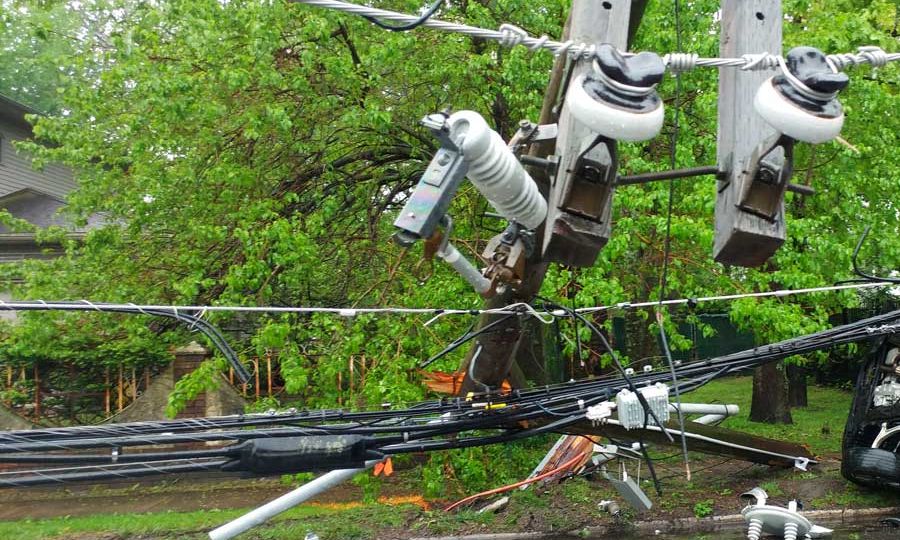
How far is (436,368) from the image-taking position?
6.92 meters

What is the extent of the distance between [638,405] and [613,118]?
2517 mm

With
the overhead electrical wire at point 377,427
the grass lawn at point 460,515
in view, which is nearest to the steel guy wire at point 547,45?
the overhead electrical wire at point 377,427

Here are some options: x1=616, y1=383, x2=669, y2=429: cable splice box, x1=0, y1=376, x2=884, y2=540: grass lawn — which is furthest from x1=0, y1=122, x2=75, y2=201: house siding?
x1=616, y1=383, x2=669, y2=429: cable splice box

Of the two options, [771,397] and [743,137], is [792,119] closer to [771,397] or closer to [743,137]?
[743,137]

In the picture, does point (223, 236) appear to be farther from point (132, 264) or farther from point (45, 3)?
point (45, 3)

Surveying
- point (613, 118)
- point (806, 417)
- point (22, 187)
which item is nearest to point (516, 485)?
point (613, 118)

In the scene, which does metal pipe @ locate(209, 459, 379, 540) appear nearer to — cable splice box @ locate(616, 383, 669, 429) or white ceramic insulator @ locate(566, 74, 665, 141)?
cable splice box @ locate(616, 383, 669, 429)

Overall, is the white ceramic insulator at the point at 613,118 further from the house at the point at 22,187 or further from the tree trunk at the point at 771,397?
the house at the point at 22,187

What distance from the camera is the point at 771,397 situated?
37.4 feet

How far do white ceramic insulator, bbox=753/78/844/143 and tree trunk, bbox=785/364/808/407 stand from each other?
11.7 metres

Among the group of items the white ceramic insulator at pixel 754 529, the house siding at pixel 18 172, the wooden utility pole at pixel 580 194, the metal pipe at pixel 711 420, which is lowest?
the white ceramic insulator at pixel 754 529

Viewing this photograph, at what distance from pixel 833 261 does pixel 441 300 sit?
380 cm

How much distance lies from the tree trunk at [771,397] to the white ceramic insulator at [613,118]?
9.59 m

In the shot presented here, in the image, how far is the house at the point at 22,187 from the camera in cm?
1533
